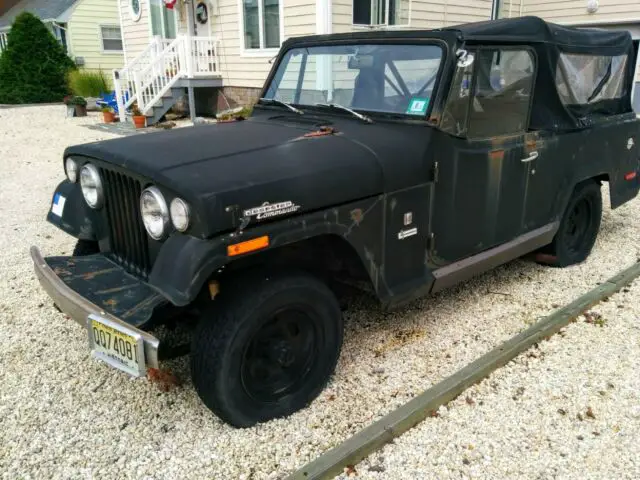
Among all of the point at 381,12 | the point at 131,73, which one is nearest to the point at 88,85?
the point at 131,73

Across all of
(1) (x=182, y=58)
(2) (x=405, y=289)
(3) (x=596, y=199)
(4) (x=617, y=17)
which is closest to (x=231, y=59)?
(1) (x=182, y=58)

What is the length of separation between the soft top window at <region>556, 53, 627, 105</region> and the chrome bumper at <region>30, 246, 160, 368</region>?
3.37 m

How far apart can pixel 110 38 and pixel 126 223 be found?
2180cm

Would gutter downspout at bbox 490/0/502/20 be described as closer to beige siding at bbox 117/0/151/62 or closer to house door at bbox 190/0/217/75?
house door at bbox 190/0/217/75

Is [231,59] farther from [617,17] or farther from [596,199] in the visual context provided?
[596,199]

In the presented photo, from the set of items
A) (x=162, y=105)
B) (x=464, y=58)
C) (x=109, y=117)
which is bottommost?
(x=109, y=117)

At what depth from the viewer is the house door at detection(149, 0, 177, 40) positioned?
47.7 ft

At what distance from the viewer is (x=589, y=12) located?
1282cm

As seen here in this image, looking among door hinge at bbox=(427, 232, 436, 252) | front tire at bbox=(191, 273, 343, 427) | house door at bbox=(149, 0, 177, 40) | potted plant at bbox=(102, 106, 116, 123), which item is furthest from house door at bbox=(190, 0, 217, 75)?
front tire at bbox=(191, 273, 343, 427)

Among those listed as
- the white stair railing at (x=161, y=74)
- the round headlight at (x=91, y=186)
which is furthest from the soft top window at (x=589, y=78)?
the white stair railing at (x=161, y=74)

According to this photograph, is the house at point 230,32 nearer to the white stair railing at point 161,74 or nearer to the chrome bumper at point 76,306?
the white stair railing at point 161,74

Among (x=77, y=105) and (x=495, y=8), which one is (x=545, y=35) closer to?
(x=495, y=8)

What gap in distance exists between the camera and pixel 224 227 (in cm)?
230

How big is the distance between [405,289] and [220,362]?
1173mm
